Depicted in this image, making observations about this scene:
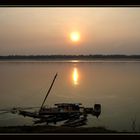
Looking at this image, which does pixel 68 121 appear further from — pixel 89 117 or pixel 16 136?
pixel 16 136

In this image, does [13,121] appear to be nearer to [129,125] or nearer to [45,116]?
[45,116]

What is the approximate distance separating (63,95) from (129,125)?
6960mm

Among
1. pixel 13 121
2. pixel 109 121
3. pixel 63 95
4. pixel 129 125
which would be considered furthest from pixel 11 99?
pixel 129 125

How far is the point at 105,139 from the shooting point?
1146 millimetres

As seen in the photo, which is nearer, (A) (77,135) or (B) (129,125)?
(A) (77,135)
